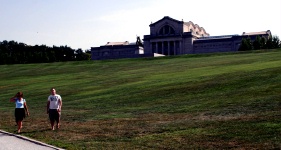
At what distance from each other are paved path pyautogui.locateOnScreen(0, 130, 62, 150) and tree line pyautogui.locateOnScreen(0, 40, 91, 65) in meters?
109

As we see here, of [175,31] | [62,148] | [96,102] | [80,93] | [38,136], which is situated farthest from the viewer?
[175,31]

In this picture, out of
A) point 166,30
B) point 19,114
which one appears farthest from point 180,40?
point 19,114

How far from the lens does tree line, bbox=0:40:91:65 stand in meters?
124

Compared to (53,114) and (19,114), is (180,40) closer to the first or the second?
(53,114)

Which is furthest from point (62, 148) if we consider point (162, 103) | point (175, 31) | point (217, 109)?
point (175, 31)

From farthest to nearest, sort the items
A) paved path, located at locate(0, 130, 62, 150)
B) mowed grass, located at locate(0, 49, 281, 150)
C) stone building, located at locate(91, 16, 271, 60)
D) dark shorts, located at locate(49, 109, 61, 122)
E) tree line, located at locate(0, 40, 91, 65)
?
stone building, located at locate(91, 16, 271, 60)
tree line, located at locate(0, 40, 91, 65)
dark shorts, located at locate(49, 109, 61, 122)
paved path, located at locate(0, 130, 62, 150)
mowed grass, located at locate(0, 49, 281, 150)

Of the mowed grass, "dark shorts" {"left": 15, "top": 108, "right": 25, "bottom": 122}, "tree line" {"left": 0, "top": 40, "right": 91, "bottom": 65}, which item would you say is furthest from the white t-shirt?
"tree line" {"left": 0, "top": 40, "right": 91, "bottom": 65}

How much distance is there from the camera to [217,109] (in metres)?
18.7

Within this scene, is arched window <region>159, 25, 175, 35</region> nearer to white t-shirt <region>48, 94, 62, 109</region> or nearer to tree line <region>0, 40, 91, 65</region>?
tree line <region>0, 40, 91, 65</region>

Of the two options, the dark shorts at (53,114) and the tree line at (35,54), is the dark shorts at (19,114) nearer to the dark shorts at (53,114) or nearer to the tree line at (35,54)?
the dark shorts at (53,114)

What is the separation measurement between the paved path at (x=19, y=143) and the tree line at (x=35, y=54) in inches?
4302

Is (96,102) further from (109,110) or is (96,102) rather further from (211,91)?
(211,91)

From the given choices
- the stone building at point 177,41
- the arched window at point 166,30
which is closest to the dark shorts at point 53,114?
the stone building at point 177,41

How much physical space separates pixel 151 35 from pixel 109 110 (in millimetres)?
121922
